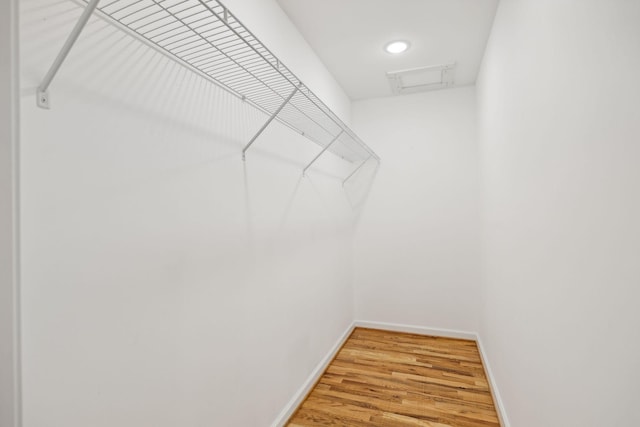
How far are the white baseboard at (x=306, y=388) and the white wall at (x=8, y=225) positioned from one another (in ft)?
4.54

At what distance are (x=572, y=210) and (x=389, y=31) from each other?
1781 mm

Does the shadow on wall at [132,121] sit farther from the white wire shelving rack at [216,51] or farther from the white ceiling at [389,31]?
the white ceiling at [389,31]

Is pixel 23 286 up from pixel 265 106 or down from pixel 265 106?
down

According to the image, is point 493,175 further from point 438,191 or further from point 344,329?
point 344,329

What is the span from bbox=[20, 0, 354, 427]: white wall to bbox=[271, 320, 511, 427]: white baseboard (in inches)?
4.6

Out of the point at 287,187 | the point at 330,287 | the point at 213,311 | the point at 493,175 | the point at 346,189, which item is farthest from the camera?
the point at 346,189

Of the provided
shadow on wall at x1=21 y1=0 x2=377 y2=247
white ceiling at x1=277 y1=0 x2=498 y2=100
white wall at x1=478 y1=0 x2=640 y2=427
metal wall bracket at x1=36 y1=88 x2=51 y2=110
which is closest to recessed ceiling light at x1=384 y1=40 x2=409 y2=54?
white ceiling at x1=277 y1=0 x2=498 y2=100

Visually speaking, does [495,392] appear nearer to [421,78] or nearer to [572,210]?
[572,210]

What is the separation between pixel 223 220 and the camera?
136 cm

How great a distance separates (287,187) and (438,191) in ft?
5.99

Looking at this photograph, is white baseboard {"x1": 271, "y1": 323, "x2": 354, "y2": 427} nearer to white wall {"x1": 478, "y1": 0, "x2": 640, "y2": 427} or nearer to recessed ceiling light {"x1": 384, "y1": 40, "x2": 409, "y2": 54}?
white wall {"x1": 478, "y1": 0, "x2": 640, "y2": 427}

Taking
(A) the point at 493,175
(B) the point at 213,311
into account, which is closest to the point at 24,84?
(B) the point at 213,311

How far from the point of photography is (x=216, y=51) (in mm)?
1119

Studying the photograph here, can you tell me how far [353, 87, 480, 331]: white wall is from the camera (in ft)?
10.1
